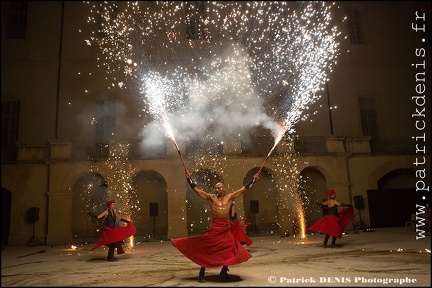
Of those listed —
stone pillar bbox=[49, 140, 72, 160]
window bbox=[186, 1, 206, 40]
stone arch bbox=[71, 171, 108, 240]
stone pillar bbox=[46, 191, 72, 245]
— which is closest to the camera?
stone pillar bbox=[46, 191, 72, 245]

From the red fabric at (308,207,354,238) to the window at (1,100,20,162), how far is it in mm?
14022

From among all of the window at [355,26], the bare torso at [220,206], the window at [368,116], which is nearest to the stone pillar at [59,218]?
the bare torso at [220,206]

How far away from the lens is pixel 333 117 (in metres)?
18.8

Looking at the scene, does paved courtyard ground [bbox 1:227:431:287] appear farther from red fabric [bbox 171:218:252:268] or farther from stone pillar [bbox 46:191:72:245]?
stone pillar [bbox 46:191:72:245]

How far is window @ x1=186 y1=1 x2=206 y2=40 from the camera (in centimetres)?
1761

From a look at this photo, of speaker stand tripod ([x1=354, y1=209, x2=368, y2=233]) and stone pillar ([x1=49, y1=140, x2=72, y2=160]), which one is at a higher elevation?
stone pillar ([x1=49, y1=140, x2=72, y2=160])

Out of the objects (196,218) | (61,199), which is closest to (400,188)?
(196,218)

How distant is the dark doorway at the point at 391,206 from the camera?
16.7 meters

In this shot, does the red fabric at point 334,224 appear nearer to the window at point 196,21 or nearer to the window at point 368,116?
the window at point 368,116

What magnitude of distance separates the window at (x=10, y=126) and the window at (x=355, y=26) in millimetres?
18422

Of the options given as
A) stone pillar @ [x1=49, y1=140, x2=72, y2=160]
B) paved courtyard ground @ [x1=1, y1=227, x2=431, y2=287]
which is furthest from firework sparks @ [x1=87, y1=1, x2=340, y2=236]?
paved courtyard ground @ [x1=1, y1=227, x2=431, y2=287]

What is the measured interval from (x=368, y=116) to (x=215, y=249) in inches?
651

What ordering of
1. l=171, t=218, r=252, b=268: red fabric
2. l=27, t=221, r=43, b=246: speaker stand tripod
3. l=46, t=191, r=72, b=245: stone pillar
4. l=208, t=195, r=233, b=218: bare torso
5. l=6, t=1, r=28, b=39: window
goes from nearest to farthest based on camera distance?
1. l=171, t=218, r=252, b=268: red fabric
2. l=208, t=195, r=233, b=218: bare torso
3. l=27, t=221, r=43, b=246: speaker stand tripod
4. l=46, t=191, r=72, b=245: stone pillar
5. l=6, t=1, r=28, b=39: window

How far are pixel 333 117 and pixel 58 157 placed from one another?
13.9 meters
